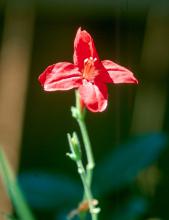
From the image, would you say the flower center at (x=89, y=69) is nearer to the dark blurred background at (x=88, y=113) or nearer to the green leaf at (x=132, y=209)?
the green leaf at (x=132, y=209)

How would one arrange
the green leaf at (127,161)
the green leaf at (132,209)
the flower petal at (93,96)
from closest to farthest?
the flower petal at (93,96), the green leaf at (132,209), the green leaf at (127,161)

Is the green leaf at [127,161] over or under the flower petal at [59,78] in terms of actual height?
under

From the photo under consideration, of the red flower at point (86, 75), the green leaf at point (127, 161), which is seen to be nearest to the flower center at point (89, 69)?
the red flower at point (86, 75)

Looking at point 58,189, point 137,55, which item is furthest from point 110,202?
point 137,55

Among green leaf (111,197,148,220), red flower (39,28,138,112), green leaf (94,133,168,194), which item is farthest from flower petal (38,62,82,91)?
green leaf (94,133,168,194)

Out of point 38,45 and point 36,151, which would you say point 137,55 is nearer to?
point 38,45

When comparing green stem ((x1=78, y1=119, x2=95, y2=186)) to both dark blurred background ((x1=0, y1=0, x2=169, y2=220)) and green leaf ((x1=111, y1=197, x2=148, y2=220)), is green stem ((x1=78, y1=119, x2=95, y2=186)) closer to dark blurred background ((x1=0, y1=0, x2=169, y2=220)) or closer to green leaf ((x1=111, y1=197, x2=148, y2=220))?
green leaf ((x1=111, y1=197, x2=148, y2=220))

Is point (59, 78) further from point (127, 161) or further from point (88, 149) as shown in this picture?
point (127, 161)
